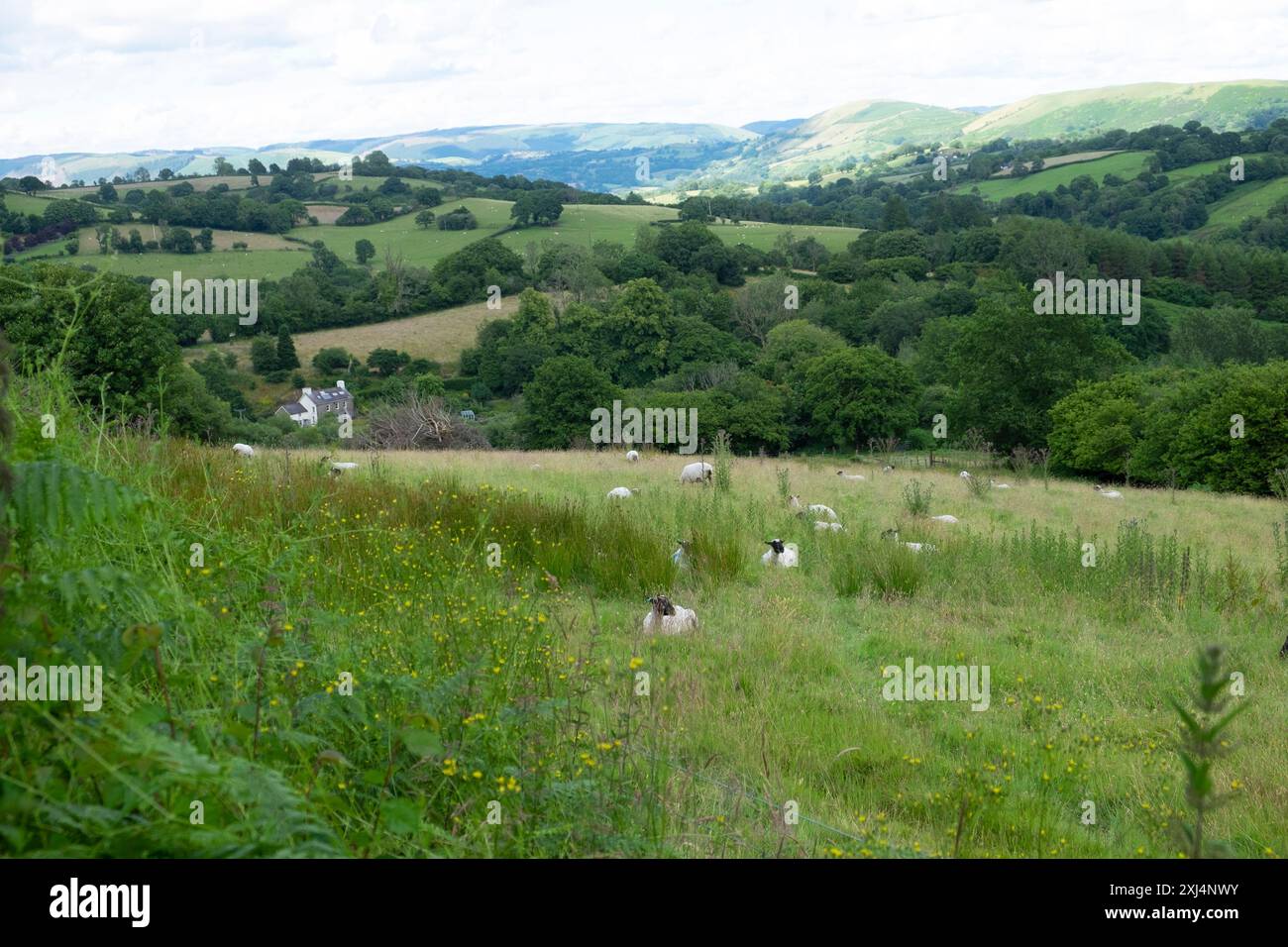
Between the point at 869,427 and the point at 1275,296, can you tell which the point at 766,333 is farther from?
the point at 1275,296

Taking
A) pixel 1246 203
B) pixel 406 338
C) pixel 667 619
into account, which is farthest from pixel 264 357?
pixel 1246 203

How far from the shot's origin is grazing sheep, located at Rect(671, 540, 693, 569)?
9.49m

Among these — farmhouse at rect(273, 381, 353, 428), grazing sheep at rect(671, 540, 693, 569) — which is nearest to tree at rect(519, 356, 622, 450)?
farmhouse at rect(273, 381, 353, 428)

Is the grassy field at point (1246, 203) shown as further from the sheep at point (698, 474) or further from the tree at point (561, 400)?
the sheep at point (698, 474)

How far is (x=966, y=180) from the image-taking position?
567 feet

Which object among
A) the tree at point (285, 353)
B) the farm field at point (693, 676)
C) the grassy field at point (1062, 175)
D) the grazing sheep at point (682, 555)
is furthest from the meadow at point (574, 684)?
the grassy field at point (1062, 175)

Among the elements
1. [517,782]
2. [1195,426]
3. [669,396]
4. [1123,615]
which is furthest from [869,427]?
[517,782]

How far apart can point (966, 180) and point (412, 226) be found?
10543cm

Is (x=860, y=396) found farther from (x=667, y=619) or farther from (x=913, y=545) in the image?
(x=667, y=619)

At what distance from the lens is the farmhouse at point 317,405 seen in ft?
191

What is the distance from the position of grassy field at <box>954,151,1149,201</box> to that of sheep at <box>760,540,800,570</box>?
506ft

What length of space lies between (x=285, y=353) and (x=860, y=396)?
4581 cm

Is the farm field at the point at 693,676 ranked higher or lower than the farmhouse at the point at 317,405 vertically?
higher

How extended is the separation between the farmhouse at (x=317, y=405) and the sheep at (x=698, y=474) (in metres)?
41.1
